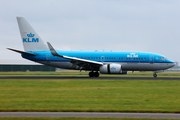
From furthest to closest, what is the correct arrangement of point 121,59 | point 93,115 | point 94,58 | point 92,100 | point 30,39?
point 30,39, point 94,58, point 121,59, point 92,100, point 93,115

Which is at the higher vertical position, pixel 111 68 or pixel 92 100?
pixel 111 68

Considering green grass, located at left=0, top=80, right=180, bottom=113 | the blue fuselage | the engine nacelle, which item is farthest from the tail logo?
green grass, located at left=0, top=80, right=180, bottom=113

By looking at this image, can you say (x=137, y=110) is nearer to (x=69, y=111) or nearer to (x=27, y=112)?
(x=69, y=111)

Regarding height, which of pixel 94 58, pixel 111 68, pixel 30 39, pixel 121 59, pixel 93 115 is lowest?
pixel 93 115

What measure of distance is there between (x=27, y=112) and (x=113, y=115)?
3672 millimetres

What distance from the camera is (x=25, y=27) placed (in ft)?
135

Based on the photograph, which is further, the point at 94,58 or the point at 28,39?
the point at 28,39

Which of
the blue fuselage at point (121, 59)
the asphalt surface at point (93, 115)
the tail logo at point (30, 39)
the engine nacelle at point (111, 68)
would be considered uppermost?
the tail logo at point (30, 39)

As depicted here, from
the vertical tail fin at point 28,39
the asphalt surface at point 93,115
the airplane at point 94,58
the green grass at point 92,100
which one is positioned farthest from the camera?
the vertical tail fin at point 28,39

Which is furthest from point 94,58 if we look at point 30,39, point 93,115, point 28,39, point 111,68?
point 93,115

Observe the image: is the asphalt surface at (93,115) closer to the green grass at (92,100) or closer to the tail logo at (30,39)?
the green grass at (92,100)

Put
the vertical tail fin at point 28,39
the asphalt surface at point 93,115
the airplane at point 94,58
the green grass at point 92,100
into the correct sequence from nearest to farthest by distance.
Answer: the asphalt surface at point 93,115 < the green grass at point 92,100 < the airplane at point 94,58 < the vertical tail fin at point 28,39

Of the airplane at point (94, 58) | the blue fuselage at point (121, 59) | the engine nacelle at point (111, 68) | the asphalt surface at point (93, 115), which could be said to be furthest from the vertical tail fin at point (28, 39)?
the asphalt surface at point (93, 115)

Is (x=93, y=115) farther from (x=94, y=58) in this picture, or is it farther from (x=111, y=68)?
(x=94, y=58)
